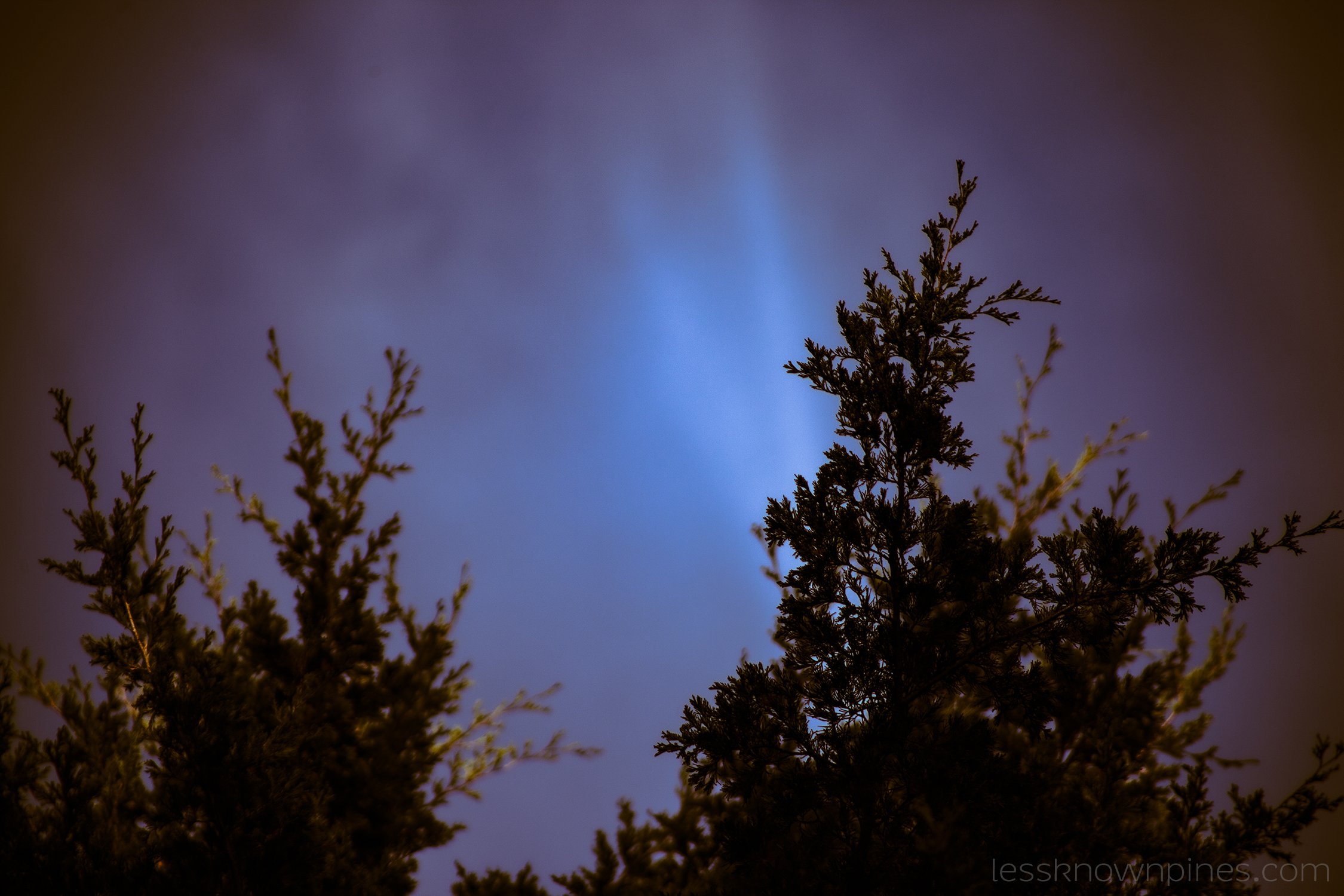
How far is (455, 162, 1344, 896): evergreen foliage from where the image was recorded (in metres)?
3.79

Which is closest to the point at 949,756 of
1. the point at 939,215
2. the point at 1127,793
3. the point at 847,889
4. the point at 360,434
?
the point at 847,889

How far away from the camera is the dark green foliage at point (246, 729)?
4.56 m

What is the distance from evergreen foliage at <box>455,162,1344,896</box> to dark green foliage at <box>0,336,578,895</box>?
2.98 m

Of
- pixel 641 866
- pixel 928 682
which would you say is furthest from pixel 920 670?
pixel 641 866

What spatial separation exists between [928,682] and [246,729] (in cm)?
454

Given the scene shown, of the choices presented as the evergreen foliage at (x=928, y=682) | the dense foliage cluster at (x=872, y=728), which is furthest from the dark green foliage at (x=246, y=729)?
the evergreen foliage at (x=928, y=682)

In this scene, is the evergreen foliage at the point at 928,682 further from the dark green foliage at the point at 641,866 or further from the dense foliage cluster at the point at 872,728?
the dark green foliage at the point at 641,866

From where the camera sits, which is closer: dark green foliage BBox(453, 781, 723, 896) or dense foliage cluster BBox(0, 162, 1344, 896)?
dense foliage cluster BBox(0, 162, 1344, 896)

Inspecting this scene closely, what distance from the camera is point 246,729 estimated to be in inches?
187

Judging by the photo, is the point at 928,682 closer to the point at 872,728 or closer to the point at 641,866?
the point at 872,728

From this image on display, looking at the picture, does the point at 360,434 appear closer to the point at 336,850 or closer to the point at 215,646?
the point at 215,646

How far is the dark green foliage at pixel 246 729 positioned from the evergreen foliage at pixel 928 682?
2.98 meters

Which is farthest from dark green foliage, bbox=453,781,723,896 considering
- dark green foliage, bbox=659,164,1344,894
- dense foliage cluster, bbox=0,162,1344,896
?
dark green foliage, bbox=659,164,1344,894

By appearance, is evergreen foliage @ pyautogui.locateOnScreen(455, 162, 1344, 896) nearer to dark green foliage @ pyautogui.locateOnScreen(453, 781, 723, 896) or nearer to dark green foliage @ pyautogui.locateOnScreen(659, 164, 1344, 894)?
dark green foliage @ pyautogui.locateOnScreen(659, 164, 1344, 894)
